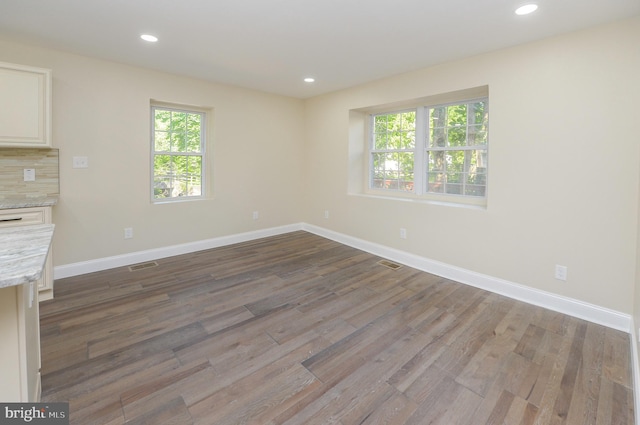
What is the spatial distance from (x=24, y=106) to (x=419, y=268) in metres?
4.37

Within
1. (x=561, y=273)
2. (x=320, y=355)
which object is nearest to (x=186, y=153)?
(x=320, y=355)

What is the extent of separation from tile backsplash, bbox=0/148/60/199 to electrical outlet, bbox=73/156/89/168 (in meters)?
0.16

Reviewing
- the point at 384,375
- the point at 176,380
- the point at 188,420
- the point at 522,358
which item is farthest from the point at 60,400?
the point at 522,358

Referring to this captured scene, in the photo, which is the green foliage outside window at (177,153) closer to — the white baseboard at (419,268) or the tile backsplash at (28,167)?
the white baseboard at (419,268)

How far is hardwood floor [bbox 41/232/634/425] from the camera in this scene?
165cm

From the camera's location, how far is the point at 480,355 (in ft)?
6.96

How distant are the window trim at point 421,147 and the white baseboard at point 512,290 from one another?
790 millimetres

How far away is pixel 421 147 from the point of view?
13.4 feet

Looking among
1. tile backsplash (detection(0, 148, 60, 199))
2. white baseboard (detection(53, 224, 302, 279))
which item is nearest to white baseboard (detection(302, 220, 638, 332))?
white baseboard (detection(53, 224, 302, 279))

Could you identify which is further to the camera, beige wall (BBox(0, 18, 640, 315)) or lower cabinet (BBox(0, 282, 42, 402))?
beige wall (BBox(0, 18, 640, 315))

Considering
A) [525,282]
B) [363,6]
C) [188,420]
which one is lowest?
[188,420]

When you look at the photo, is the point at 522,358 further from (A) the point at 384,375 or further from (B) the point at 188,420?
(B) the point at 188,420

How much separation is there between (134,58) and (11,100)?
3.93ft

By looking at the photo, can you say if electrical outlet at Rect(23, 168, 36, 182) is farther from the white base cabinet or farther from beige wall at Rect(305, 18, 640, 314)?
beige wall at Rect(305, 18, 640, 314)
